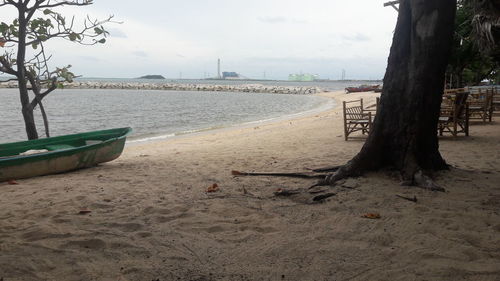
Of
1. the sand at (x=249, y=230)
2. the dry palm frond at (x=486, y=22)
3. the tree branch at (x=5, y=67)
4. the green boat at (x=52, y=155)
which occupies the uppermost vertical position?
the dry palm frond at (x=486, y=22)

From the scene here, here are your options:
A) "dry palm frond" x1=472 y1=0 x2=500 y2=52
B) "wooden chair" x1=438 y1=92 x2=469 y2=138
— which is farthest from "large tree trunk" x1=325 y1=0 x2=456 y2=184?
"dry palm frond" x1=472 y1=0 x2=500 y2=52

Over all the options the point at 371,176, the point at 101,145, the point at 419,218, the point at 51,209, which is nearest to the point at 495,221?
the point at 419,218

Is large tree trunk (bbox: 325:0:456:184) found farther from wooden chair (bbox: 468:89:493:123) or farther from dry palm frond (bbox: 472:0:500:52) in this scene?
wooden chair (bbox: 468:89:493:123)

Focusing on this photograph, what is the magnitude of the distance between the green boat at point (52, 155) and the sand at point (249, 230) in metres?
0.61

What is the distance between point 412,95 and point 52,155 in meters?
5.91

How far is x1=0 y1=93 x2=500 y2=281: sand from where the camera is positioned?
2.93m

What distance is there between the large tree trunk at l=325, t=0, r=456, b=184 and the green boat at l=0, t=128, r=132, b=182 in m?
4.63

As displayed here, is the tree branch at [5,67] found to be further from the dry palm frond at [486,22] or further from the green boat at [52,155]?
the dry palm frond at [486,22]

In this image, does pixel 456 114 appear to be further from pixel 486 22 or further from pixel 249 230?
pixel 249 230

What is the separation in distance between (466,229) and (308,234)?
4.61 feet

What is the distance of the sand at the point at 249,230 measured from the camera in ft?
9.61

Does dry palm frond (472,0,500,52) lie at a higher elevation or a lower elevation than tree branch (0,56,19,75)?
higher

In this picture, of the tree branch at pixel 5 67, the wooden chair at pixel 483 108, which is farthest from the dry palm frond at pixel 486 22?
the tree branch at pixel 5 67

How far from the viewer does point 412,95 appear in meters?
5.00
